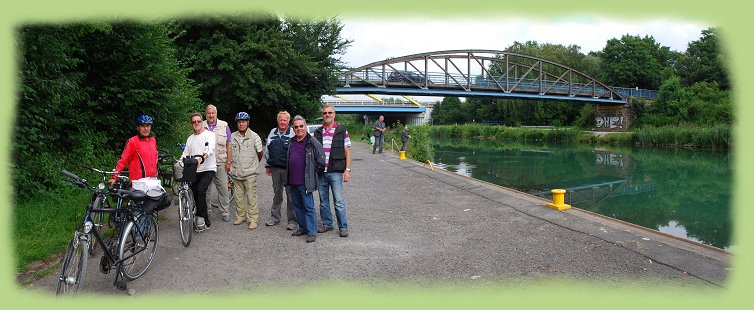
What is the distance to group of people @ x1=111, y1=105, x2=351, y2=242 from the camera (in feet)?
19.5

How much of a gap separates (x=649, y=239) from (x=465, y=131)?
188ft

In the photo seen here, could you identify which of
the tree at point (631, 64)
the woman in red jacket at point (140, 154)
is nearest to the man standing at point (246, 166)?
the woman in red jacket at point (140, 154)

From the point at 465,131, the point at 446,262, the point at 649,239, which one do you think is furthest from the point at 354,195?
the point at 465,131

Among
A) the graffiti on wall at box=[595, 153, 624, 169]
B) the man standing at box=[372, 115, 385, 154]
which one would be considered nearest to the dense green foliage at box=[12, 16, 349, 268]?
the man standing at box=[372, 115, 385, 154]

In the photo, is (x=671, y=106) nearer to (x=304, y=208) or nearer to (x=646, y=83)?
(x=646, y=83)

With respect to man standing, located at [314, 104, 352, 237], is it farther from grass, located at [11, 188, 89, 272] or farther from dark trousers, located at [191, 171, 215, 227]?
grass, located at [11, 188, 89, 272]

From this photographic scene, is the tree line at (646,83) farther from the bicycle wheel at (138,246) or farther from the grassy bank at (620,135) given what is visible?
the bicycle wheel at (138,246)

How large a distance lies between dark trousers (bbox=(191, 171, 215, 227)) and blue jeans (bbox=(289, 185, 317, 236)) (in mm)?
1137

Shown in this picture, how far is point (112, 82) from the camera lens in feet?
32.4

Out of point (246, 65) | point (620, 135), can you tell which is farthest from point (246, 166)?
point (620, 135)

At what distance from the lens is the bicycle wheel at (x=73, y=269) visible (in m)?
3.69

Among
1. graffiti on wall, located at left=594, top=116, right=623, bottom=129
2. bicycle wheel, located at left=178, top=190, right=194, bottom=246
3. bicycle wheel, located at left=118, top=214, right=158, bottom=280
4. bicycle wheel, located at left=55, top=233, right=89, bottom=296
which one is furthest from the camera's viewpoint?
graffiti on wall, located at left=594, top=116, right=623, bottom=129

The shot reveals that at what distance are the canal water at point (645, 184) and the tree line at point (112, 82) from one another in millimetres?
10742

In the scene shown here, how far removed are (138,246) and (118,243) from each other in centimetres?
34
